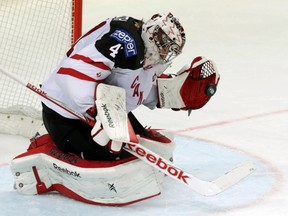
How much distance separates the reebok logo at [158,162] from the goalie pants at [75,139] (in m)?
0.06

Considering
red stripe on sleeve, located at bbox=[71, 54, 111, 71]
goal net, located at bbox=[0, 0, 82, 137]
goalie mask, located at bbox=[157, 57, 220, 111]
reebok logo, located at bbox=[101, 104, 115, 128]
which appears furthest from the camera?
goal net, located at bbox=[0, 0, 82, 137]

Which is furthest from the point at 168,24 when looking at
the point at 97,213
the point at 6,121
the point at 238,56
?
the point at 238,56

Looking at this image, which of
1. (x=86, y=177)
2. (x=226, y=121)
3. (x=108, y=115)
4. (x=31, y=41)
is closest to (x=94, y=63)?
(x=108, y=115)

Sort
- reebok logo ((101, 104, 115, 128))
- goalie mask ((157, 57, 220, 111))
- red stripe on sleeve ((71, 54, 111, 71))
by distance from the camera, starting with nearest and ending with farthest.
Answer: reebok logo ((101, 104, 115, 128)) < red stripe on sleeve ((71, 54, 111, 71)) < goalie mask ((157, 57, 220, 111))

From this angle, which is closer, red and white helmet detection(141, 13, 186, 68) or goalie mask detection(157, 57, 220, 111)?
red and white helmet detection(141, 13, 186, 68)

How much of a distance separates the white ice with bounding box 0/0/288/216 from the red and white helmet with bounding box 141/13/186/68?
1.53ft

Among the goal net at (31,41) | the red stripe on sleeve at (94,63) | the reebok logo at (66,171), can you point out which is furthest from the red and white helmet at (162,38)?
the goal net at (31,41)

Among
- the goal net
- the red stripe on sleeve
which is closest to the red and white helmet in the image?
the red stripe on sleeve

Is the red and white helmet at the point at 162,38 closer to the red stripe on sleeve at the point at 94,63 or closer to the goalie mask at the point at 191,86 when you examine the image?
the red stripe on sleeve at the point at 94,63

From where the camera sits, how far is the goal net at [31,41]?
3.70m

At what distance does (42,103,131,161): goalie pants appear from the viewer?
270cm

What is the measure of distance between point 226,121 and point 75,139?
1164 mm

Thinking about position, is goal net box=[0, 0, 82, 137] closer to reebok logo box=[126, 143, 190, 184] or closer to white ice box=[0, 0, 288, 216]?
white ice box=[0, 0, 288, 216]

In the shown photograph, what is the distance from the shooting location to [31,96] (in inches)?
153
